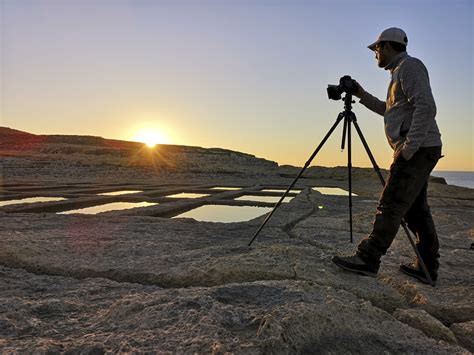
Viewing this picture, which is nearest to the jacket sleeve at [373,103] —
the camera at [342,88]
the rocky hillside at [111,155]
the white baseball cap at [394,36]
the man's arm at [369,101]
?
the man's arm at [369,101]

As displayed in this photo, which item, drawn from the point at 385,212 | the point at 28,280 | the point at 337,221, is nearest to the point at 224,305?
the point at 385,212

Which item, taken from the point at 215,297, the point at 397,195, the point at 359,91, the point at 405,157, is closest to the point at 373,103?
the point at 359,91

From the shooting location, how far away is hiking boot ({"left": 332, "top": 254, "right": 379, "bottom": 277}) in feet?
8.19

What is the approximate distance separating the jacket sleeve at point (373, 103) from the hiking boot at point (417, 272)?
1343 millimetres

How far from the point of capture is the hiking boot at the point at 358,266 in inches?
98.3

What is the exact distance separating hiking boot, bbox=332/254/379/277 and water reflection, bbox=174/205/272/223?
3.97m

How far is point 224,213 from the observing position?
7.43m

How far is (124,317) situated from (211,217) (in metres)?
5.09

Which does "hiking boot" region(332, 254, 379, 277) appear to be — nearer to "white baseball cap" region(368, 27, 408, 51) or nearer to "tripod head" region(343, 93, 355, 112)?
"tripod head" region(343, 93, 355, 112)

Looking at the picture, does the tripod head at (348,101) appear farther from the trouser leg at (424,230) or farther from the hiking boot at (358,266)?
the hiking boot at (358,266)

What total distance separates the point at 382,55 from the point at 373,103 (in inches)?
19.7

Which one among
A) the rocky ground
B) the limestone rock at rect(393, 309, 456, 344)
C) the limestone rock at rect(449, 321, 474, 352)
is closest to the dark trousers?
the rocky ground

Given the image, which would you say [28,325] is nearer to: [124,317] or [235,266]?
[124,317]

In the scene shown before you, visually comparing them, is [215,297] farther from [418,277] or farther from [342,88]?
[342,88]
